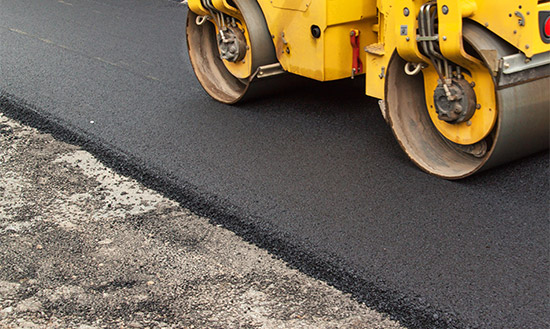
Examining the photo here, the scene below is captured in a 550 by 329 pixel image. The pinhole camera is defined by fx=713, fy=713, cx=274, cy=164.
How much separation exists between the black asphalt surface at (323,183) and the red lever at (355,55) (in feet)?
1.37

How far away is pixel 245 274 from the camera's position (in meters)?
3.11

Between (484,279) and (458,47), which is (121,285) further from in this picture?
(458,47)

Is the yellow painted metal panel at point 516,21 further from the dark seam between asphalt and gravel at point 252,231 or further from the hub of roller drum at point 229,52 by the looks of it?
the hub of roller drum at point 229,52

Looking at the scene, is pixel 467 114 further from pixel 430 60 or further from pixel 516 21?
pixel 516 21

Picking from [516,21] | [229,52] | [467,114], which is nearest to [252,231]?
[467,114]

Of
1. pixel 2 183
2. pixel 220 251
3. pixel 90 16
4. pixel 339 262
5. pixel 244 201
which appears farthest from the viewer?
pixel 90 16

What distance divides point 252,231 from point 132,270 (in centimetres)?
60

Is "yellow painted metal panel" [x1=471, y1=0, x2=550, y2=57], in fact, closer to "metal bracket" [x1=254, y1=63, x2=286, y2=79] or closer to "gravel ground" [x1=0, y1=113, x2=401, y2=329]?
"gravel ground" [x1=0, y1=113, x2=401, y2=329]

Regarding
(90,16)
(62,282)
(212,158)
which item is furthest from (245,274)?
(90,16)

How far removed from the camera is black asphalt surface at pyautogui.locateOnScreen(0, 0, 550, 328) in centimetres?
290

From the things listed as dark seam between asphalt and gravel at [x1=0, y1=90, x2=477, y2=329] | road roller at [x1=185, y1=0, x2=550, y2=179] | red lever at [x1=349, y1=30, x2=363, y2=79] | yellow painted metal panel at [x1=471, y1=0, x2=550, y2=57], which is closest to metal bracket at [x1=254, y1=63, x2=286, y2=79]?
road roller at [x1=185, y1=0, x2=550, y2=179]

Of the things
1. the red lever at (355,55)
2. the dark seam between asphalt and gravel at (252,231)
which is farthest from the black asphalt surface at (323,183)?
the red lever at (355,55)

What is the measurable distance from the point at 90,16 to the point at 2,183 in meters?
4.38

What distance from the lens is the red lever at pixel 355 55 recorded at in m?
4.18
